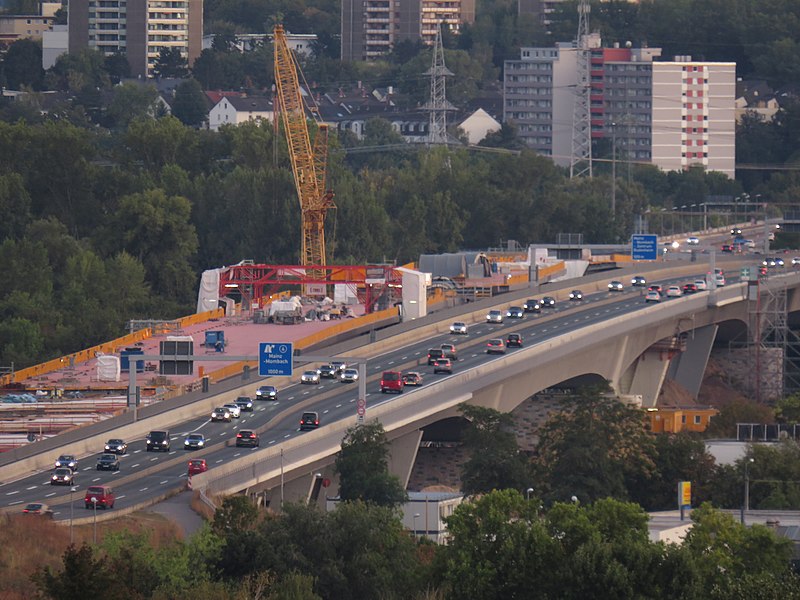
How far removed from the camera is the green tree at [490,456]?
285 feet

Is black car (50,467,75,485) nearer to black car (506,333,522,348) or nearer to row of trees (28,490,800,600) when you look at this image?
row of trees (28,490,800,600)

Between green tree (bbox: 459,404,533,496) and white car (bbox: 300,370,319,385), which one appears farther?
white car (bbox: 300,370,319,385)

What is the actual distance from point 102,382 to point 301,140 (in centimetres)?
6057

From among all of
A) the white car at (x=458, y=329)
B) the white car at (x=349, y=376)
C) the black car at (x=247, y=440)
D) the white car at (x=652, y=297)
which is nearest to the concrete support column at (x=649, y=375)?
the white car at (x=652, y=297)

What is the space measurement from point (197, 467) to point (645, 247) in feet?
252

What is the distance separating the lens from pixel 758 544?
6053 cm

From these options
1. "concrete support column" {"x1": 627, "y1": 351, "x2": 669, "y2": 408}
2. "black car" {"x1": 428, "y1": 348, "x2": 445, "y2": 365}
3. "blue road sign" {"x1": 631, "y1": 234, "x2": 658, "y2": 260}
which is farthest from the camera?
"blue road sign" {"x1": 631, "y1": 234, "x2": 658, "y2": 260}

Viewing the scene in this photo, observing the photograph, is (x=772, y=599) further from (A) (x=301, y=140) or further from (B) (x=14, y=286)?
(A) (x=301, y=140)

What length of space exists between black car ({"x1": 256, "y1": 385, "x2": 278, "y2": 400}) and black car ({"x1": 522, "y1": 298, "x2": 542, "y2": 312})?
3003 cm

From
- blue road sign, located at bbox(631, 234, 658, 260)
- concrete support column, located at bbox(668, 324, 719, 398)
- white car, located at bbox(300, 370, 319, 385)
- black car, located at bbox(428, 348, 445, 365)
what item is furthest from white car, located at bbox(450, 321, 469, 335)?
blue road sign, located at bbox(631, 234, 658, 260)

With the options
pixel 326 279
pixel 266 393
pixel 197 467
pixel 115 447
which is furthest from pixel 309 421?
pixel 326 279

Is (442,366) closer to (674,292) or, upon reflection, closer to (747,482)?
(747,482)

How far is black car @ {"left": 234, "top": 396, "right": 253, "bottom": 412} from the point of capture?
9394 centimetres

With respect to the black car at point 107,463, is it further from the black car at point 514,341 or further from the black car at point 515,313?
the black car at point 515,313
